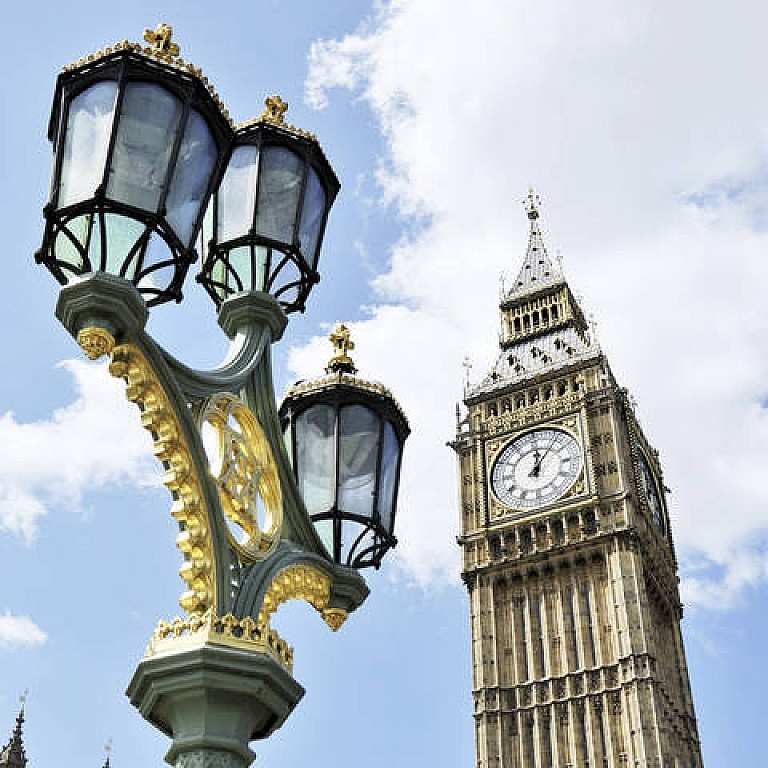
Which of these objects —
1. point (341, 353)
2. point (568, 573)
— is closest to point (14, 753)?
point (568, 573)

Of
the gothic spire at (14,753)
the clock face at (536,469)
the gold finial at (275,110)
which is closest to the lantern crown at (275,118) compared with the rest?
the gold finial at (275,110)

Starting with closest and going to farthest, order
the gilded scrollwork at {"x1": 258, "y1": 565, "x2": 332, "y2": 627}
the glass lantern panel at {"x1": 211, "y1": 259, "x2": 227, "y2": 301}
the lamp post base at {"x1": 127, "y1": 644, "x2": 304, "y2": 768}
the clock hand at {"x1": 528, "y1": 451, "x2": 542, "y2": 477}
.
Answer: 1. the lamp post base at {"x1": 127, "y1": 644, "x2": 304, "y2": 768}
2. the gilded scrollwork at {"x1": 258, "y1": 565, "x2": 332, "y2": 627}
3. the glass lantern panel at {"x1": 211, "y1": 259, "x2": 227, "y2": 301}
4. the clock hand at {"x1": 528, "y1": 451, "x2": 542, "y2": 477}

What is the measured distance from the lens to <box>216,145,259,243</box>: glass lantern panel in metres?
5.35

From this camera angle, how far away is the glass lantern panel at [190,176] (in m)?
4.30

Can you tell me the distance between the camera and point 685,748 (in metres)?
44.5

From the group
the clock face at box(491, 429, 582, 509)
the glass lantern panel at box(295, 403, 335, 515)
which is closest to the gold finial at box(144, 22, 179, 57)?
the glass lantern panel at box(295, 403, 335, 515)

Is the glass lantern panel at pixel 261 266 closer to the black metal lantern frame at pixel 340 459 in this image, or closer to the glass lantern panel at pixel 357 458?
the black metal lantern frame at pixel 340 459

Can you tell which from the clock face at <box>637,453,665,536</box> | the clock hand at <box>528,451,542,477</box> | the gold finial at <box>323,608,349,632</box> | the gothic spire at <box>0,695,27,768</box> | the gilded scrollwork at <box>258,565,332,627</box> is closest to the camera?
the gilded scrollwork at <box>258,565,332,627</box>

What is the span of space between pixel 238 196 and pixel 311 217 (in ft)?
1.29

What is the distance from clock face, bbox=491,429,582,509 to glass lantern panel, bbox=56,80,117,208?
4237 cm

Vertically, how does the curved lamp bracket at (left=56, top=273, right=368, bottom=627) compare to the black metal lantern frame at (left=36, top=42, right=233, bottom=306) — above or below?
below

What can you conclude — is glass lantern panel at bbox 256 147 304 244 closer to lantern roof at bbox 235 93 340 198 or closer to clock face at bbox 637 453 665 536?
lantern roof at bbox 235 93 340 198

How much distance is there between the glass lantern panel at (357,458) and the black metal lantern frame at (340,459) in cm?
1

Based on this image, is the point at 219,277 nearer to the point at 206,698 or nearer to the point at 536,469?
the point at 206,698
